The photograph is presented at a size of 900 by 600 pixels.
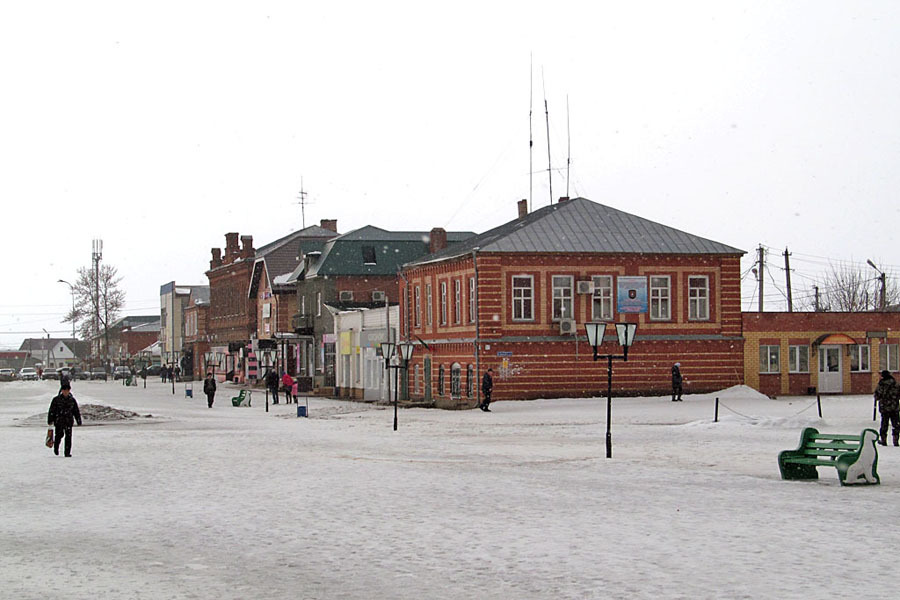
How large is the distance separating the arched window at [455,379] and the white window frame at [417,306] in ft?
16.2

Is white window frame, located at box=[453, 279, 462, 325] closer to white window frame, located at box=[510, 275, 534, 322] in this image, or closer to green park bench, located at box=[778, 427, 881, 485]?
white window frame, located at box=[510, 275, 534, 322]

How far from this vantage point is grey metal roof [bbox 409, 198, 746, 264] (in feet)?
154

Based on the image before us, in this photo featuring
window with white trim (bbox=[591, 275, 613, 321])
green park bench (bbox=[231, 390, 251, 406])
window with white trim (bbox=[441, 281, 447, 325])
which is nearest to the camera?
window with white trim (bbox=[591, 275, 613, 321])

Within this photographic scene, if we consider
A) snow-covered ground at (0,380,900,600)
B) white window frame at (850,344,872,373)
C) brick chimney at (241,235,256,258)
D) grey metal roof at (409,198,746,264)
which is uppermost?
brick chimney at (241,235,256,258)

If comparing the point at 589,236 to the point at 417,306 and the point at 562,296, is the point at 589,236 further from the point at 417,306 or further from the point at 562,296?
the point at 417,306

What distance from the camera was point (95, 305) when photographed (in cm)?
12150

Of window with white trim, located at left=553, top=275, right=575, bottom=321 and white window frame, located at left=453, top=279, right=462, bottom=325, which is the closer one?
window with white trim, located at left=553, top=275, right=575, bottom=321

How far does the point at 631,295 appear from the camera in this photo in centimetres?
4741

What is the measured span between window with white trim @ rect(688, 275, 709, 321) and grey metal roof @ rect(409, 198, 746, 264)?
1.19 meters

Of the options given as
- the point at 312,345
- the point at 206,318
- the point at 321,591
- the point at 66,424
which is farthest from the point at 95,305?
the point at 321,591

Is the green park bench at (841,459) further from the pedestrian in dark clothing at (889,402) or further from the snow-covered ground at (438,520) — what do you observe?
the pedestrian in dark clothing at (889,402)

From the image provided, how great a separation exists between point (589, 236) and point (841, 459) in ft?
100

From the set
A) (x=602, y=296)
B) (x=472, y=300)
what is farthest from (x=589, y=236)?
(x=472, y=300)

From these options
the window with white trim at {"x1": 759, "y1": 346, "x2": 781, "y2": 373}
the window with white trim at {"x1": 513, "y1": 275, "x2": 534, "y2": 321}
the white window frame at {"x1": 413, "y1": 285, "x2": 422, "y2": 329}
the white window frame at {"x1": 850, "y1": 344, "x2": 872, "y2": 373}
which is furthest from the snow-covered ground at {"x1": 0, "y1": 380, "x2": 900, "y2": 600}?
the white window frame at {"x1": 850, "y1": 344, "x2": 872, "y2": 373}
